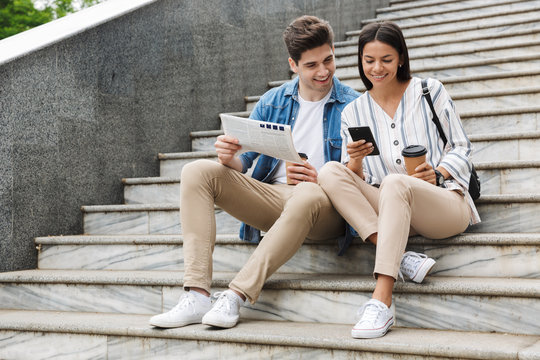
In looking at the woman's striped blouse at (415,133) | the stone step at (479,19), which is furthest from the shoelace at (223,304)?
the stone step at (479,19)

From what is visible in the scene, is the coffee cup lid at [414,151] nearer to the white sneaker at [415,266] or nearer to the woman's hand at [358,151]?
the woman's hand at [358,151]

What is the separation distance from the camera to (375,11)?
8047mm

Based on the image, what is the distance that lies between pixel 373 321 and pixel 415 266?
35 centimetres

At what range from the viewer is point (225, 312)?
269 centimetres

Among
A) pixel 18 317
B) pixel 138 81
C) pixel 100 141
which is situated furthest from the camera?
pixel 138 81

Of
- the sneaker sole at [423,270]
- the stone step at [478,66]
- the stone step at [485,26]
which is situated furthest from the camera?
the stone step at [485,26]

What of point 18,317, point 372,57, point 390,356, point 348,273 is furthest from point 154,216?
point 390,356

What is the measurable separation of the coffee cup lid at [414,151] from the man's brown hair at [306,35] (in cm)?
74

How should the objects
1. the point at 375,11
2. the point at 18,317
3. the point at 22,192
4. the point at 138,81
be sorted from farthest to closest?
1. the point at 375,11
2. the point at 138,81
3. the point at 22,192
4. the point at 18,317

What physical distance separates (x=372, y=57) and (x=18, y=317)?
2157mm

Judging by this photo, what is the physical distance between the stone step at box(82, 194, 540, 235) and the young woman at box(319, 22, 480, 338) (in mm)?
181

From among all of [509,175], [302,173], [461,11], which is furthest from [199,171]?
[461,11]

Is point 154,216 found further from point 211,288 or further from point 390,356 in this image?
point 390,356

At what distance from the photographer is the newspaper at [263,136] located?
2717 millimetres
